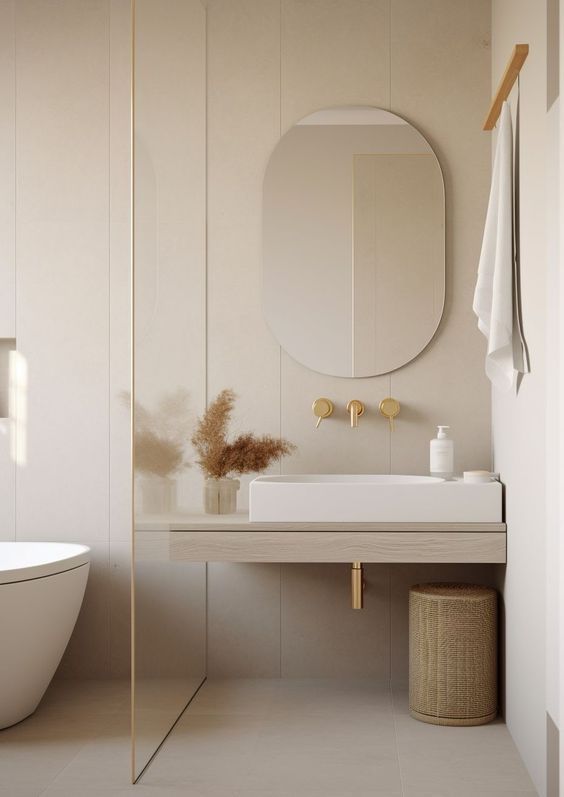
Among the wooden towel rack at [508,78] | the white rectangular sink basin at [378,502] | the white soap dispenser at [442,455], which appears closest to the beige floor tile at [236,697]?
the white rectangular sink basin at [378,502]

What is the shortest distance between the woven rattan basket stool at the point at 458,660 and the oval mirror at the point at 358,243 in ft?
3.16

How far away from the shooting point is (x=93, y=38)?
135 inches

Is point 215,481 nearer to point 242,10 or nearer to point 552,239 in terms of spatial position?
point 552,239

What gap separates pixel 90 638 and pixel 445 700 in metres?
1.44

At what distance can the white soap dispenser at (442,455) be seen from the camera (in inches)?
119

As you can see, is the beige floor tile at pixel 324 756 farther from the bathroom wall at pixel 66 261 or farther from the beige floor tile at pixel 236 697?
the bathroom wall at pixel 66 261

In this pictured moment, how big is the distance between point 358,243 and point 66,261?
1.20 metres

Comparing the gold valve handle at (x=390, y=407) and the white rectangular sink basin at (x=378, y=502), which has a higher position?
the gold valve handle at (x=390, y=407)

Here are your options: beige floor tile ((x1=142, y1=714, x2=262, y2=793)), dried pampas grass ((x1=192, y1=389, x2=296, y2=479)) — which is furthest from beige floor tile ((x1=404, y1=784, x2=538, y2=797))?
dried pampas grass ((x1=192, y1=389, x2=296, y2=479))

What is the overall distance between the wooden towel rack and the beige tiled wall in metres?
0.27

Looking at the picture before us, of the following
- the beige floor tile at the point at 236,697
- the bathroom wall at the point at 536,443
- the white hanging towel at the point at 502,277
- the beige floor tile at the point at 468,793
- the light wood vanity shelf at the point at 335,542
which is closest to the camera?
the bathroom wall at the point at 536,443

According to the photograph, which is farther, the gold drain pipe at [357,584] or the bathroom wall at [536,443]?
the gold drain pipe at [357,584]

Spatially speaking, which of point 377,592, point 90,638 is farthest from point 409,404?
point 90,638

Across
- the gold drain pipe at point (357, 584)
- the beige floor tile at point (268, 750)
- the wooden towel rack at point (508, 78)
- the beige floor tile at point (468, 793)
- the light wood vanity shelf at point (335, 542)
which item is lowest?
the beige floor tile at point (268, 750)
